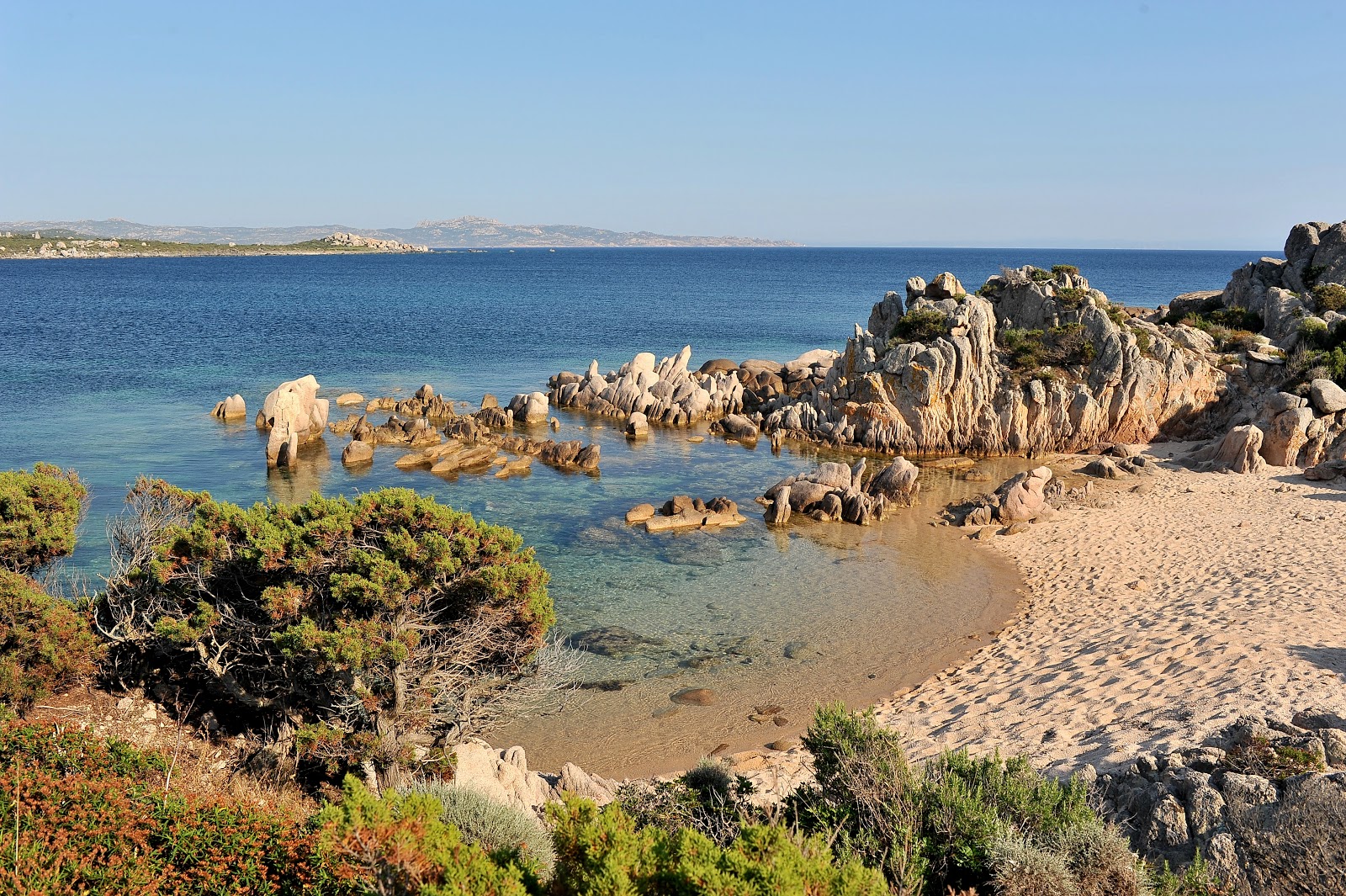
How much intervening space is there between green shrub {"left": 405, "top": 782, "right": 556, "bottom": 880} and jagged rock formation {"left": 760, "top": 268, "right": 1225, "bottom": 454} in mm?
30868

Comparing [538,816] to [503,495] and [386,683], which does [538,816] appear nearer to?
[386,683]

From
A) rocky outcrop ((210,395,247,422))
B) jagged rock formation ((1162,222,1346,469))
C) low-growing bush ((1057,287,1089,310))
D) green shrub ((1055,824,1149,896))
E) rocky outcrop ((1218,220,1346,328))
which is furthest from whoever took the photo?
rocky outcrop ((1218,220,1346,328))

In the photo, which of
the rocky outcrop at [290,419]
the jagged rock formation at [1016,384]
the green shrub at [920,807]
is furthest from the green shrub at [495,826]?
the jagged rock formation at [1016,384]

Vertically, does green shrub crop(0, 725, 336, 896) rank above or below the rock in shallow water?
above

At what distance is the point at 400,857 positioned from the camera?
6512 mm

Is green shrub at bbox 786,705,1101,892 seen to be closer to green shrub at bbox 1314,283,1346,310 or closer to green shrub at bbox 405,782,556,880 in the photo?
green shrub at bbox 405,782,556,880

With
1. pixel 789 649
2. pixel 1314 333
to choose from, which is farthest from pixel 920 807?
pixel 1314 333

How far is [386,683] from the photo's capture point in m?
11.6

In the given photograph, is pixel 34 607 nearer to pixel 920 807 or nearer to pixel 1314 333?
pixel 920 807

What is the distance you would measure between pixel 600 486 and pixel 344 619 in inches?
851

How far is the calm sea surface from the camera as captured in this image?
17.9 meters

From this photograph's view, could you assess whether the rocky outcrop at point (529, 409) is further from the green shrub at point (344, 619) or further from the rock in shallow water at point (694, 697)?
the green shrub at point (344, 619)

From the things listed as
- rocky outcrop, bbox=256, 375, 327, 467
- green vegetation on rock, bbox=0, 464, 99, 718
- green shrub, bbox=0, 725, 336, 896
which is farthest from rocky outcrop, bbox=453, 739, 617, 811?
rocky outcrop, bbox=256, 375, 327, 467

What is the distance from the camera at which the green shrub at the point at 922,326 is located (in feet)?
127
